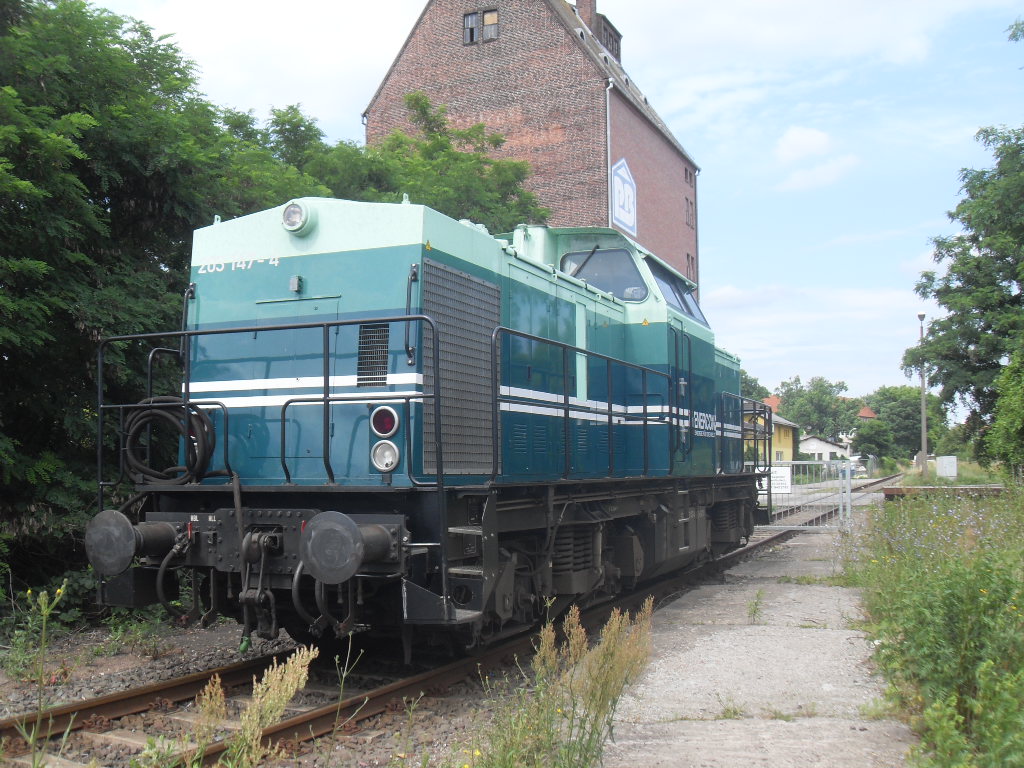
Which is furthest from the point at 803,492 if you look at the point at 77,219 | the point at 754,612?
the point at 77,219

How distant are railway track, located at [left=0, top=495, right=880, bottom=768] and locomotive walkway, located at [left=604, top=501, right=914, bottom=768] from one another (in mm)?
1257

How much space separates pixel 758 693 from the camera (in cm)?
539

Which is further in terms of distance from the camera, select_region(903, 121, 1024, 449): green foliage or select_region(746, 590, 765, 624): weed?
select_region(903, 121, 1024, 449): green foliage

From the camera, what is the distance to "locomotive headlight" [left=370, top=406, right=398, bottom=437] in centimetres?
541

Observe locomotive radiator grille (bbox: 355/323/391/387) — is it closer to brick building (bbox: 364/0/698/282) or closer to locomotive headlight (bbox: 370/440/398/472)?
locomotive headlight (bbox: 370/440/398/472)

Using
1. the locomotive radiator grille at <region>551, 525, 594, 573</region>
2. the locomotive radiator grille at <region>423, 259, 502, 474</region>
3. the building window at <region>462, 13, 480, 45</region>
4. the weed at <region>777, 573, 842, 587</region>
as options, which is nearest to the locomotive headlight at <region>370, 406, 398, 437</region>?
the locomotive radiator grille at <region>423, 259, 502, 474</region>

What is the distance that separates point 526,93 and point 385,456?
26.6 meters

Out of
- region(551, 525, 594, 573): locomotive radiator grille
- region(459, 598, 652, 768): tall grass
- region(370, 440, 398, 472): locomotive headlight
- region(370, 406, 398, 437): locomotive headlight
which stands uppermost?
region(370, 406, 398, 437): locomotive headlight

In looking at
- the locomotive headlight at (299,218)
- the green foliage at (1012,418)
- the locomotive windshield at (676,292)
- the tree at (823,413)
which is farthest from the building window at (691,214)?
the tree at (823,413)

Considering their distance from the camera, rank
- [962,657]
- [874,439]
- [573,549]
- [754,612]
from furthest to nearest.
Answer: [874,439], [754,612], [573,549], [962,657]

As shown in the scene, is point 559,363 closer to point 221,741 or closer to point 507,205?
point 221,741

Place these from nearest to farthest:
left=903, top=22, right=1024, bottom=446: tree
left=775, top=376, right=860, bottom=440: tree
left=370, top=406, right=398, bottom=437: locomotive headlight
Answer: left=370, top=406, right=398, bottom=437: locomotive headlight
left=903, top=22, right=1024, bottom=446: tree
left=775, top=376, right=860, bottom=440: tree

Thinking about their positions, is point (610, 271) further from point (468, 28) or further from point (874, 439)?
point (874, 439)

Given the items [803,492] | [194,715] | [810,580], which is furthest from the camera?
[803,492]
